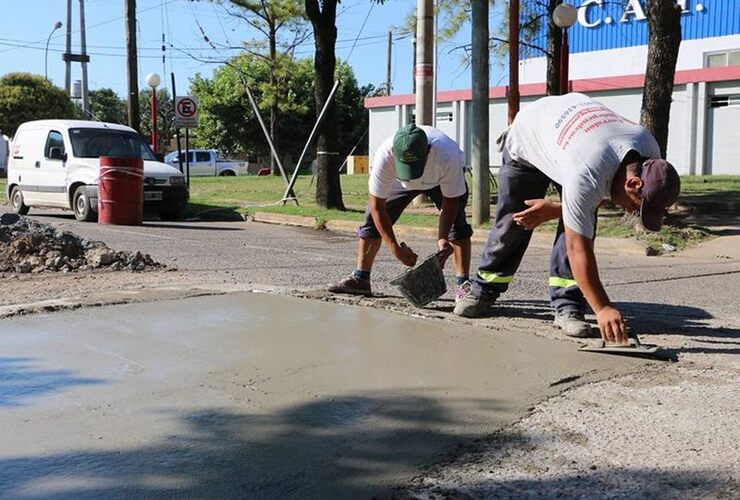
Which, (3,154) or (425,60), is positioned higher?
(3,154)

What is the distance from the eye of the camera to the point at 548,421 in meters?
3.27

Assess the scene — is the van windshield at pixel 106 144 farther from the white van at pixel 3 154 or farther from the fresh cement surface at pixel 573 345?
the white van at pixel 3 154

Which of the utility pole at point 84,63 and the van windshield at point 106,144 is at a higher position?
the utility pole at point 84,63

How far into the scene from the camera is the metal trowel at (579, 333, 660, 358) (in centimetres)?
411

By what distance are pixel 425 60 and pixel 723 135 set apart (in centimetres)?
1405

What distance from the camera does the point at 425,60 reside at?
42.3 feet

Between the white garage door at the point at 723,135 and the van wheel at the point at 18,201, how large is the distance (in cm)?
1917

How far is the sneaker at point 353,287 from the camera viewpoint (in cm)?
598

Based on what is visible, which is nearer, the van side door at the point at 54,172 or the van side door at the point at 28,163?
the van side door at the point at 54,172

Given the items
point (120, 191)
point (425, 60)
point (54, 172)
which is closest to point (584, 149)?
point (425, 60)

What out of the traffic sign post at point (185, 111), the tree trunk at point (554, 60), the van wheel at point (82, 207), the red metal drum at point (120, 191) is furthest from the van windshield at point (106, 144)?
the tree trunk at point (554, 60)

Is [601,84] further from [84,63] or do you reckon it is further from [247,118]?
[247,118]

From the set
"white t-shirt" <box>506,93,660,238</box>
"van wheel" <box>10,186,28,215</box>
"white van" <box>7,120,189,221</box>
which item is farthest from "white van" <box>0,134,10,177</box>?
"white t-shirt" <box>506,93,660,238</box>

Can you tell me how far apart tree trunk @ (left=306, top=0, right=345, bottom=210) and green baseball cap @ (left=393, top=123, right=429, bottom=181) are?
32.2ft
